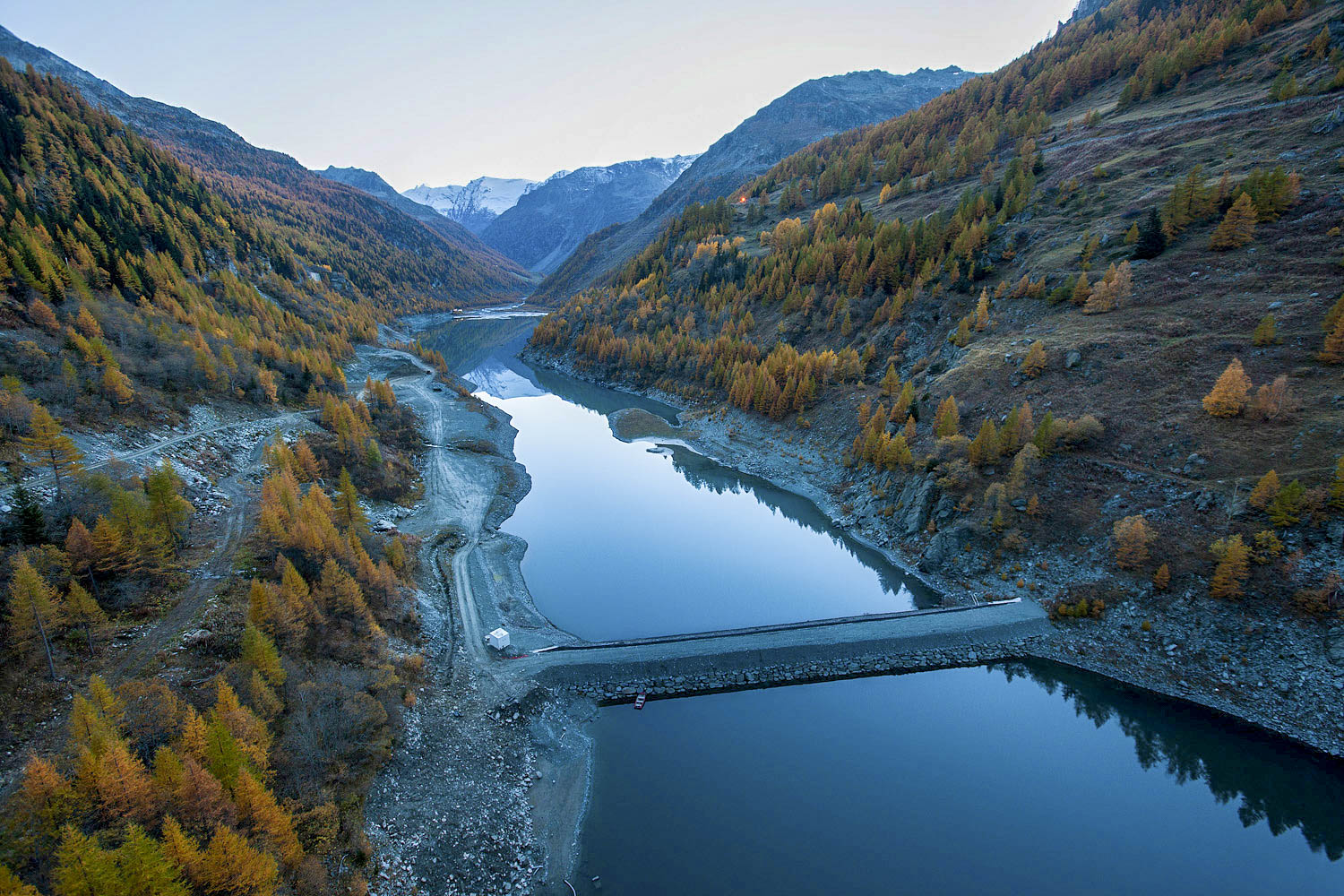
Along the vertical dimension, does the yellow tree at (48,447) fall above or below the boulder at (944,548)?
above

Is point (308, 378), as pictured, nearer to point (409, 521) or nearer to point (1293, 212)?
point (409, 521)

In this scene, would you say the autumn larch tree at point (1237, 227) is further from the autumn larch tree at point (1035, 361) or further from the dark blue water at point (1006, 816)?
the dark blue water at point (1006, 816)

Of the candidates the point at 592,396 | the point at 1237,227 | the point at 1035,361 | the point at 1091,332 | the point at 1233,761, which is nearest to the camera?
the point at 1233,761

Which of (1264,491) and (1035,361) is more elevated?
(1035,361)

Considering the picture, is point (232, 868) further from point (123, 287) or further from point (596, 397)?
point (596, 397)

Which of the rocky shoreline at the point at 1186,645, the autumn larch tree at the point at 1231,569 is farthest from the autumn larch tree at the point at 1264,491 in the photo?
the rocky shoreline at the point at 1186,645

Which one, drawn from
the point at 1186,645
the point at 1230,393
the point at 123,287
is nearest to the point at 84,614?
the point at 1186,645

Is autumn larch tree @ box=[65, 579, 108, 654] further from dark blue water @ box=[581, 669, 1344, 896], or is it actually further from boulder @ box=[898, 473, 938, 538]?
boulder @ box=[898, 473, 938, 538]
